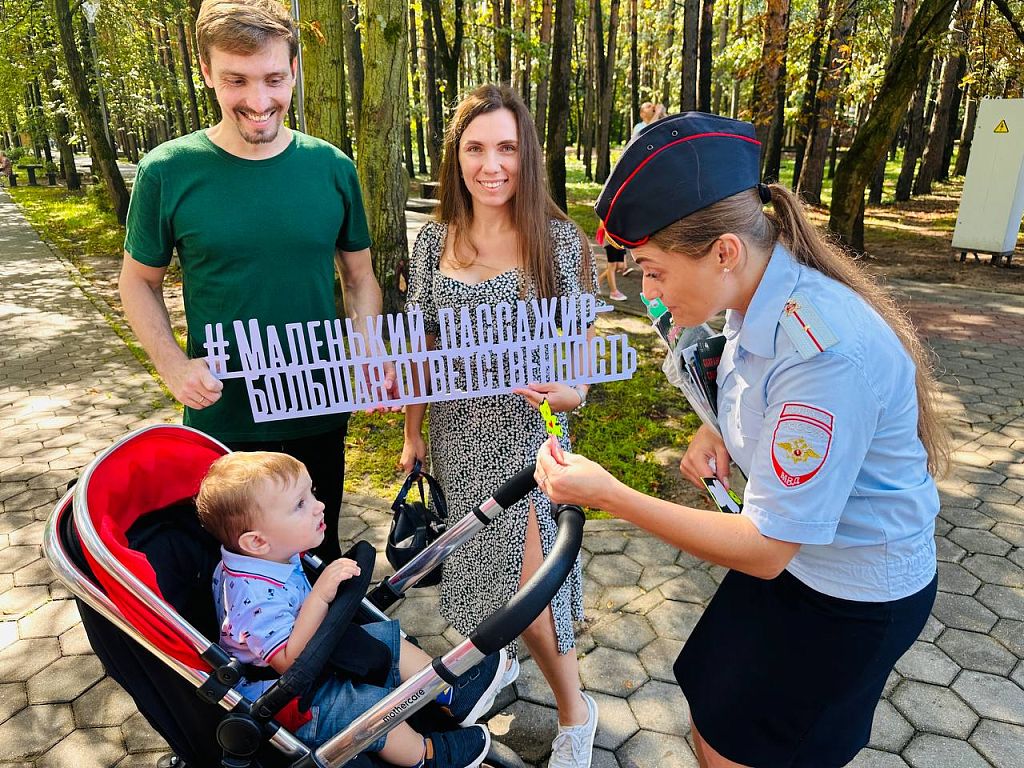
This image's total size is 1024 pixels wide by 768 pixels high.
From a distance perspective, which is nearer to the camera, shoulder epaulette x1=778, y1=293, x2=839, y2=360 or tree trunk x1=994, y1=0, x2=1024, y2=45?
shoulder epaulette x1=778, y1=293, x2=839, y2=360

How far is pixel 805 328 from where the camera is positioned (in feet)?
4.65

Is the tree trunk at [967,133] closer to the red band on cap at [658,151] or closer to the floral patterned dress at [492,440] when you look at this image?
the floral patterned dress at [492,440]

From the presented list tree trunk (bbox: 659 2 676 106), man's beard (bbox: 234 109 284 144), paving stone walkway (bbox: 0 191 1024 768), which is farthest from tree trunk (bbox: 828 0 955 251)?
tree trunk (bbox: 659 2 676 106)

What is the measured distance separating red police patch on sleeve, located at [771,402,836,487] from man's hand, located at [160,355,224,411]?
1.65 m

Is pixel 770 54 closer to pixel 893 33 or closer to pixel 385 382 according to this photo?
pixel 893 33

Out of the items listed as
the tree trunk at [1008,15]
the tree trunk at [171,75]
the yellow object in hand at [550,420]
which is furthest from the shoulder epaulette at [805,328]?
the tree trunk at [171,75]

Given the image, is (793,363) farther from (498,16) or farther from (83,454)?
(498,16)

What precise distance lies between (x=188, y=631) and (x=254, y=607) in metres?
0.22

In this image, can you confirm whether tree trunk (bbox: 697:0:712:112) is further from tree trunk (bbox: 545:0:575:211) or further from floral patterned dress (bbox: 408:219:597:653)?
floral patterned dress (bbox: 408:219:597:653)

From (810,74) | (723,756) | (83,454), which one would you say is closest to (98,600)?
(723,756)

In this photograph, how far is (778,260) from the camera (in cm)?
154

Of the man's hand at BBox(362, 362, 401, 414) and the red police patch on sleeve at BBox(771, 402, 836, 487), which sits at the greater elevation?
the red police patch on sleeve at BBox(771, 402, 836, 487)

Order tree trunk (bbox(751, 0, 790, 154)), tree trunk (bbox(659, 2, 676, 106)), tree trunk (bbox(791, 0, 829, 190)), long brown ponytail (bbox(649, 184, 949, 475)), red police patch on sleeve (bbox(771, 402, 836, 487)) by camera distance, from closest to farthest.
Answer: red police patch on sleeve (bbox(771, 402, 836, 487))
long brown ponytail (bbox(649, 184, 949, 475))
tree trunk (bbox(791, 0, 829, 190))
tree trunk (bbox(751, 0, 790, 154))
tree trunk (bbox(659, 2, 676, 106))

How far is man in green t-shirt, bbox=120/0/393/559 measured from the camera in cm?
223
